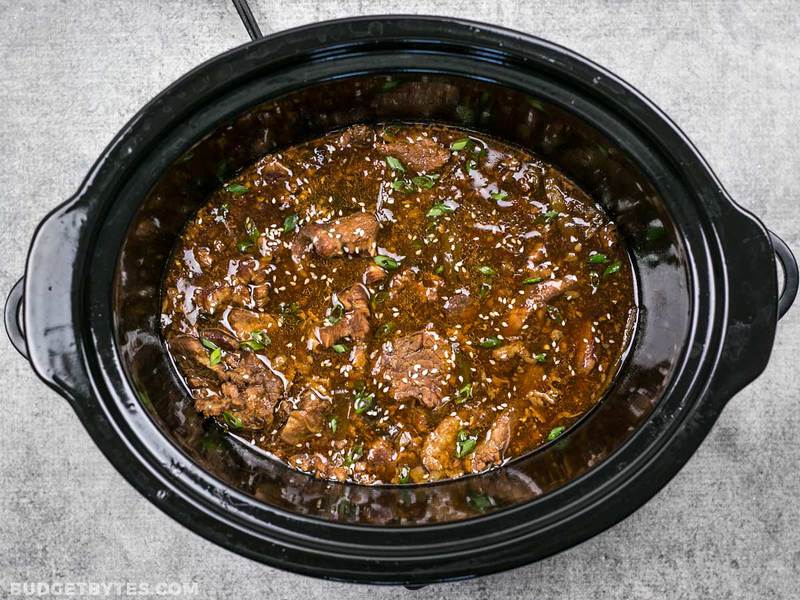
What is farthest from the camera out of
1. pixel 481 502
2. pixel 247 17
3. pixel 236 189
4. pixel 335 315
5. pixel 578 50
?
pixel 578 50

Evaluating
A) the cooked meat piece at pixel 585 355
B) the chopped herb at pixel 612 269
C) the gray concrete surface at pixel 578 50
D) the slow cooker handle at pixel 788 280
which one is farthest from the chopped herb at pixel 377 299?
the slow cooker handle at pixel 788 280

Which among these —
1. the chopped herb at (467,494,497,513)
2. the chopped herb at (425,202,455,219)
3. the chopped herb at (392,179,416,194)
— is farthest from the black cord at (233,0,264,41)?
the chopped herb at (467,494,497,513)

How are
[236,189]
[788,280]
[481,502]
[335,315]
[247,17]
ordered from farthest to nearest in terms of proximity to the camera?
[247,17], [236,189], [335,315], [481,502], [788,280]

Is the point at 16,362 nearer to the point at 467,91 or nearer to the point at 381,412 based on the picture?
the point at 381,412

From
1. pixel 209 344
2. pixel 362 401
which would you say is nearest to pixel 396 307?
pixel 362 401

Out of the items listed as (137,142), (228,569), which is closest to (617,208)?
(137,142)

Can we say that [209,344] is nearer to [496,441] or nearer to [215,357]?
[215,357]

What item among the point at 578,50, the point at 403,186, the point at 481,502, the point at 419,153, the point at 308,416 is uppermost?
the point at 578,50
